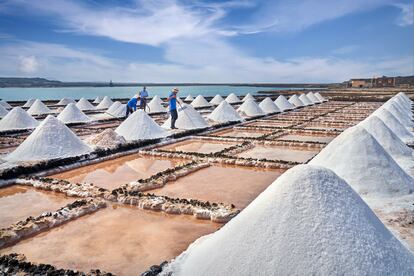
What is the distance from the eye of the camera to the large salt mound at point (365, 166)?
4.62 meters

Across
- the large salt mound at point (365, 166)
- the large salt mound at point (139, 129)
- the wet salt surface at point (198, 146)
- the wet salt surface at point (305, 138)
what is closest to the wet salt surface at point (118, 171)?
the wet salt surface at point (198, 146)

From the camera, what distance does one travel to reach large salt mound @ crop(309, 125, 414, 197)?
462 cm

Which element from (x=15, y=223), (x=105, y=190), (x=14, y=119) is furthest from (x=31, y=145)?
(x=14, y=119)

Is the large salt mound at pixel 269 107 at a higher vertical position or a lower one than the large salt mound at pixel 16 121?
higher

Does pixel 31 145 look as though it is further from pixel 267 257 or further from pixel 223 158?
pixel 267 257

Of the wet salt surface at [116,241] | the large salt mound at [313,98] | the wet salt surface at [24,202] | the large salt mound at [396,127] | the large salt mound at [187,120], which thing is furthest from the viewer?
the large salt mound at [313,98]

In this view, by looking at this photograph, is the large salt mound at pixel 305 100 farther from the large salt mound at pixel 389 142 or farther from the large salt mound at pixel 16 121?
the large salt mound at pixel 16 121

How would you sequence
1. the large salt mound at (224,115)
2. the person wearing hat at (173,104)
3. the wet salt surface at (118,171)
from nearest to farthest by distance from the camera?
1. the wet salt surface at (118,171)
2. the person wearing hat at (173,104)
3. the large salt mound at (224,115)

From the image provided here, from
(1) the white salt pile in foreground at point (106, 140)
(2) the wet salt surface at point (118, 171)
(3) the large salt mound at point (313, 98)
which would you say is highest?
(3) the large salt mound at point (313, 98)

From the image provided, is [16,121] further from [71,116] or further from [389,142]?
[389,142]

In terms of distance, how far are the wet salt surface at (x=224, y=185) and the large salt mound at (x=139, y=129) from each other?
10.9 feet

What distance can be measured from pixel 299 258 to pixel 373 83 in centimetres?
6937

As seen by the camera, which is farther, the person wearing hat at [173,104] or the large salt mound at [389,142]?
the person wearing hat at [173,104]

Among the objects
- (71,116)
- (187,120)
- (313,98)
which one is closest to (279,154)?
(187,120)
